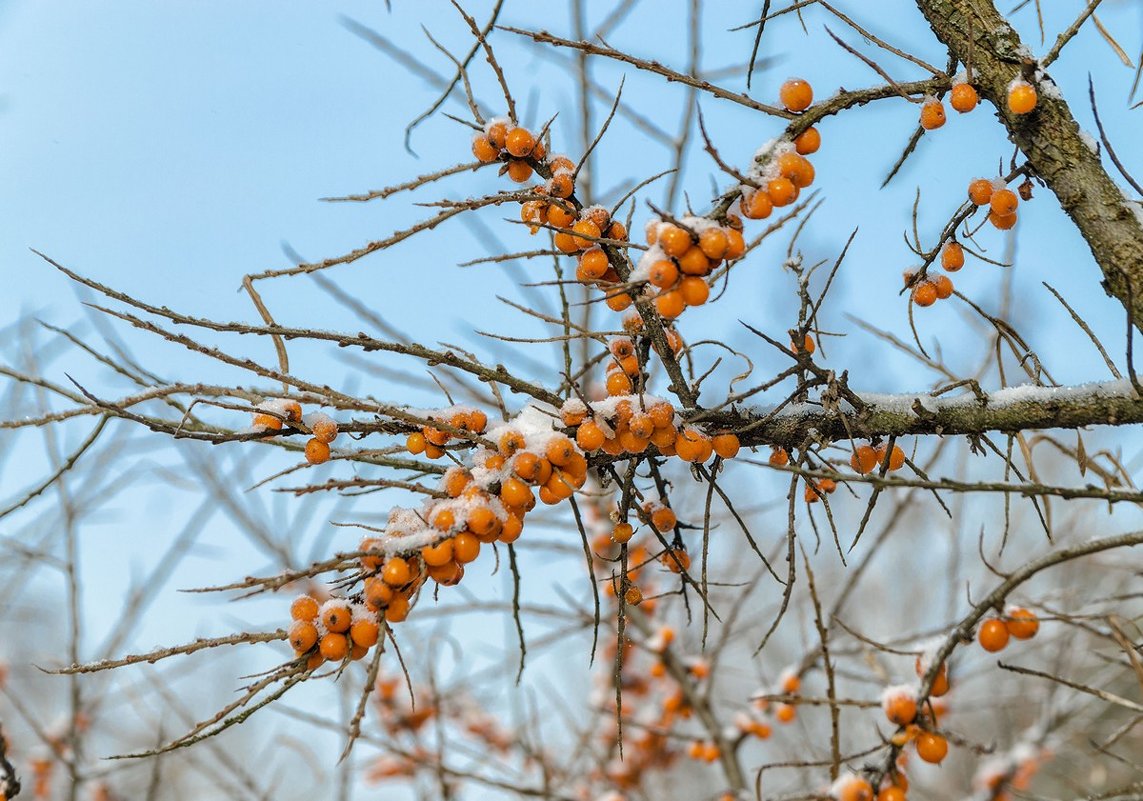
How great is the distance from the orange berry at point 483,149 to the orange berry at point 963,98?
1.13 meters

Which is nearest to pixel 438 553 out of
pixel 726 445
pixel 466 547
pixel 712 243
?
pixel 466 547

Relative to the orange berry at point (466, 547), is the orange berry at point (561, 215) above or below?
above

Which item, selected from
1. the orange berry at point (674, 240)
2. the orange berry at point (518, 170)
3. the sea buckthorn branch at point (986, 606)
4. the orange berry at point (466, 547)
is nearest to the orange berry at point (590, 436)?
the orange berry at point (466, 547)

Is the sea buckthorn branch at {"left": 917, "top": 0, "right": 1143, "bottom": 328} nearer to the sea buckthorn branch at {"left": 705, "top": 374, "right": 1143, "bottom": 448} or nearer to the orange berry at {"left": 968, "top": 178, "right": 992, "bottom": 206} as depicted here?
the orange berry at {"left": 968, "top": 178, "right": 992, "bottom": 206}

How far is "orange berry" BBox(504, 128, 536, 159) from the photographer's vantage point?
2.10 meters

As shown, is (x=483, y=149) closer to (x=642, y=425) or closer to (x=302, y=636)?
(x=642, y=425)

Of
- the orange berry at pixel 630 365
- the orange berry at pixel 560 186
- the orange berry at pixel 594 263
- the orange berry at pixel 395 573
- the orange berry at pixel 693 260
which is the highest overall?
the orange berry at pixel 560 186

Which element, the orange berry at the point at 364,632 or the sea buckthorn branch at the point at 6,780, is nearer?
the orange berry at the point at 364,632

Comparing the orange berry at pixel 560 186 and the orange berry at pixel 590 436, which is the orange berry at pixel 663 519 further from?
the orange berry at pixel 560 186

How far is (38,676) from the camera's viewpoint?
10.5 metres

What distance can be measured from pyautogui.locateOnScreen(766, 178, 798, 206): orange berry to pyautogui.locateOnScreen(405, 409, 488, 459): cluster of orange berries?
0.86 metres

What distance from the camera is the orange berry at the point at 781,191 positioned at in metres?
1.86

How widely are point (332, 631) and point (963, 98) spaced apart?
1.92 metres

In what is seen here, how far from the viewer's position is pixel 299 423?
2.03 m
